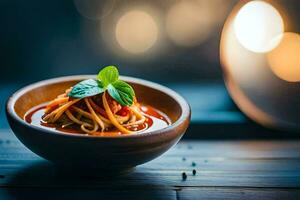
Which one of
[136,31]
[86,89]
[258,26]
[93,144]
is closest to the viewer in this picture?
[93,144]

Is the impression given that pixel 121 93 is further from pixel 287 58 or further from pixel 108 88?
pixel 287 58

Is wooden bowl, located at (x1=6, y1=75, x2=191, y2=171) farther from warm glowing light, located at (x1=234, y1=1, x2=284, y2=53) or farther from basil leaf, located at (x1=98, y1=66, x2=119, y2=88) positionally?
warm glowing light, located at (x1=234, y1=1, x2=284, y2=53)

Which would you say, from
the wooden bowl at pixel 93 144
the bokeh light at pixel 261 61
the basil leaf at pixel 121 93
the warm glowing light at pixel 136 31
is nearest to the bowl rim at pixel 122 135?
the wooden bowl at pixel 93 144

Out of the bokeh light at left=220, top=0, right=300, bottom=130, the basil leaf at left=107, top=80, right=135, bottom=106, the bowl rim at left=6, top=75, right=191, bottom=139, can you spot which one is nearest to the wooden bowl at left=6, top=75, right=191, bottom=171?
the bowl rim at left=6, top=75, right=191, bottom=139

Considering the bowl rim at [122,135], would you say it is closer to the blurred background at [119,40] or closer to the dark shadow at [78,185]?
the dark shadow at [78,185]

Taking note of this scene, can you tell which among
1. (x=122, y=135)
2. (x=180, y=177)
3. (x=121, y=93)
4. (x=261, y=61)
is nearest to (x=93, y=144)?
(x=122, y=135)

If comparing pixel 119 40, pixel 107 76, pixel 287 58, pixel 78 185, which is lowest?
pixel 78 185

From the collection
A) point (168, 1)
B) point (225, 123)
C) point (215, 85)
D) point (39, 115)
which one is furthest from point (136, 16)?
point (39, 115)
